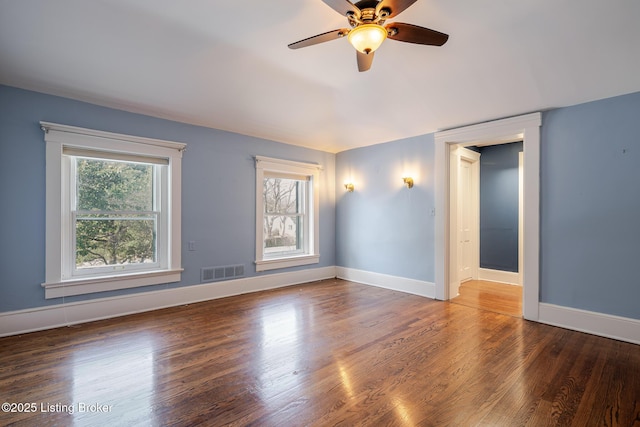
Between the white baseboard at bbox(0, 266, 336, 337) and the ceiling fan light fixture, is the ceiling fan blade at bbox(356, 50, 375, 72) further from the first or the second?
the white baseboard at bbox(0, 266, 336, 337)

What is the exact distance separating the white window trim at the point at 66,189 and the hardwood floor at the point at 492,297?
4151 millimetres

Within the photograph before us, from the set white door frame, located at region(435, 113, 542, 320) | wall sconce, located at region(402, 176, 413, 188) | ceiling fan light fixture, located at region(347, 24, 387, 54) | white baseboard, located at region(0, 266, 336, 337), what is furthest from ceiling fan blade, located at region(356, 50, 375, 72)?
white baseboard, located at region(0, 266, 336, 337)

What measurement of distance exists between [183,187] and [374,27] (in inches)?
134

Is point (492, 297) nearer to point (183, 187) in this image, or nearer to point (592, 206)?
point (592, 206)

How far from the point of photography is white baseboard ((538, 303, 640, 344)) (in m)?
3.14

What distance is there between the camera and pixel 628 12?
2.29m

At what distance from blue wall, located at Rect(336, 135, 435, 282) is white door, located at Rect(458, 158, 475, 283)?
1.25m

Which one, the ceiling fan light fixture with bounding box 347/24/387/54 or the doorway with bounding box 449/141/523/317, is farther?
the doorway with bounding box 449/141/523/317

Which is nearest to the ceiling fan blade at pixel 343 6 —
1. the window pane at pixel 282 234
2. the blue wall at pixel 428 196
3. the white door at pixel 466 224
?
the blue wall at pixel 428 196

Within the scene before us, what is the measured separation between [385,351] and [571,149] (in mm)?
3074

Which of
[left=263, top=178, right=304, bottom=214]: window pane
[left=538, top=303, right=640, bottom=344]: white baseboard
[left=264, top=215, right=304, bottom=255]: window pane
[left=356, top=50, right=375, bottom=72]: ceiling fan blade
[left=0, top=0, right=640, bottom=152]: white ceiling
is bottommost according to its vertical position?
[left=538, top=303, right=640, bottom=344]: white baseboard

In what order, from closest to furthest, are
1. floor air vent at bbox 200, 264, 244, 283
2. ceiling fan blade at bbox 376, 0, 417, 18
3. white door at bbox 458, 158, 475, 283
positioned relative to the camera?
1. ceiling fan blade at bbox 376, 0, 417, 18
2. floor air vent at bbox 200, 264, 244, 283
3. white door at bbox 458, 158, 475, 283

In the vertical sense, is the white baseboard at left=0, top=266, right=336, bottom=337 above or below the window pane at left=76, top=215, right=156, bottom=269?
below

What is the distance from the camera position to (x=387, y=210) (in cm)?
543
